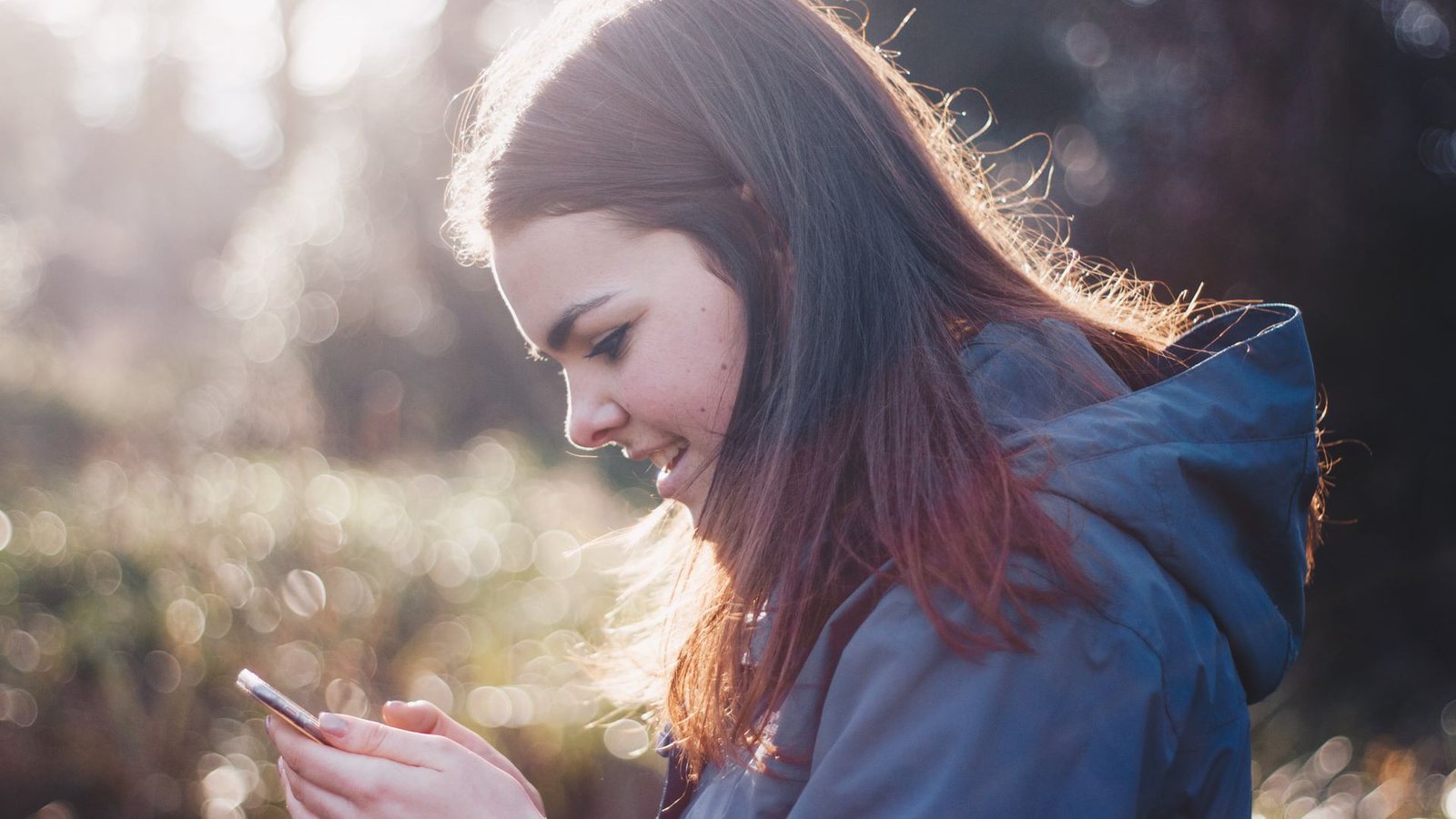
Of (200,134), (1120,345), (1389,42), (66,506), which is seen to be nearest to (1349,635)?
(1389,42)

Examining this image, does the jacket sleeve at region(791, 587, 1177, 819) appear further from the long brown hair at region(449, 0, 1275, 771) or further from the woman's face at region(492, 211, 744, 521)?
the woman's face at region(492, 211, 744, 521)

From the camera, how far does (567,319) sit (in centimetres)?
170

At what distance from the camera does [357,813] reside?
4.99ft

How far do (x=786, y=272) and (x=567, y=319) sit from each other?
1.18ft

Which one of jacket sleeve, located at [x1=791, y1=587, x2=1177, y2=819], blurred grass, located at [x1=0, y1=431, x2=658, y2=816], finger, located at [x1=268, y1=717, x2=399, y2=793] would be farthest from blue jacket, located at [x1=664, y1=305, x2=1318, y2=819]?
blurred grass, located at [x1=0, y1=431, x2=658, y2=816]

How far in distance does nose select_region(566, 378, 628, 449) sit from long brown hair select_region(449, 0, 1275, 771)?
0.21m

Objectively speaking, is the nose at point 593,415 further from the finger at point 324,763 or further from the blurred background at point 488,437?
the blurred background at point 488,437

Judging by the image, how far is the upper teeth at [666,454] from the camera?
181 centimetres

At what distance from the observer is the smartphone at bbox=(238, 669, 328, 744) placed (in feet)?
5.05

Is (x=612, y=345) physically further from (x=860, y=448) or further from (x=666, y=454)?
(x=860, y=448)

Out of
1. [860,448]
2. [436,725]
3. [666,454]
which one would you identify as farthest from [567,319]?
[436,725]

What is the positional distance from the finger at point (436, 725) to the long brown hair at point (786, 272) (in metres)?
0.35

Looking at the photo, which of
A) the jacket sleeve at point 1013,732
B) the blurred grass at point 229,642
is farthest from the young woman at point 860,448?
the blurred grass at point 229,642

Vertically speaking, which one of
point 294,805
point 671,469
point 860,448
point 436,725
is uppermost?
point 860,448
